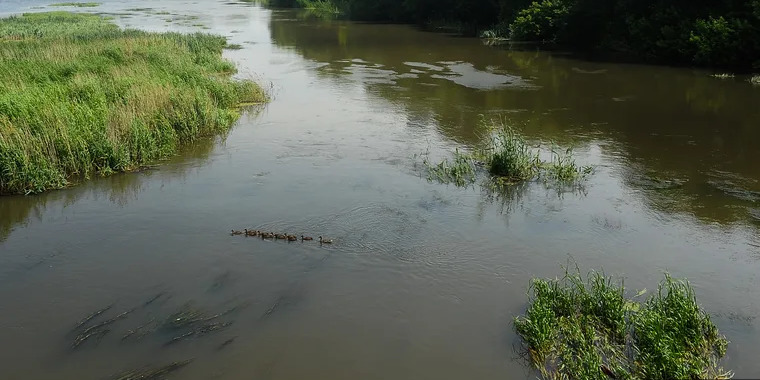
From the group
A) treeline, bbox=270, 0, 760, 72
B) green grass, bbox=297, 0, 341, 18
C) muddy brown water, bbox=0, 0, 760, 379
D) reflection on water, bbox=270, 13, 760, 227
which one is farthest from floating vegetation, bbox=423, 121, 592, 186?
green grass, bbox=297, 0, 341, 18

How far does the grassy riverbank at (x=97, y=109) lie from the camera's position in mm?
12398

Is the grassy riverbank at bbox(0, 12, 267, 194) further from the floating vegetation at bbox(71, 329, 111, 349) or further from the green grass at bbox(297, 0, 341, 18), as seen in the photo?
the green grass at bbox(297, 0, 341, 18)

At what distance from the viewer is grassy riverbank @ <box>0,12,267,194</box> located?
12398 millimetres

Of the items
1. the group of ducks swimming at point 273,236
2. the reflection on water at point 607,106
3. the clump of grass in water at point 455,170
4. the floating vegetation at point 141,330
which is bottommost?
the floating vegetation at point 141,330

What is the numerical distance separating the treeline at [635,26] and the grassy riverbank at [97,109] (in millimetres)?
17494

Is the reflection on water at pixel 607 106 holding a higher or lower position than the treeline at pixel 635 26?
lower

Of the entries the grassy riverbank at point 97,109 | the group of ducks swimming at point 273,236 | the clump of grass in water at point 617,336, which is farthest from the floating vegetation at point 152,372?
the grassy riverbank at point 97,109

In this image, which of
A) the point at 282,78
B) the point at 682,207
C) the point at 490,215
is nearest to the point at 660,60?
the point at 282,78

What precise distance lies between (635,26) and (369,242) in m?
23.6

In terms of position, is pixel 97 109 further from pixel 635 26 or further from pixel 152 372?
pixel 635 26

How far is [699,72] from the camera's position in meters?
24.4

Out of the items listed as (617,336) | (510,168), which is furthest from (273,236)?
(617,336)

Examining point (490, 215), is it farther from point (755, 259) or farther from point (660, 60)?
point (660, 60)

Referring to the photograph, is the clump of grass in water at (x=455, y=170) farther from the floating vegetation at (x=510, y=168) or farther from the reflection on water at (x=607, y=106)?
the reflection on water at (x=607, y=106)
